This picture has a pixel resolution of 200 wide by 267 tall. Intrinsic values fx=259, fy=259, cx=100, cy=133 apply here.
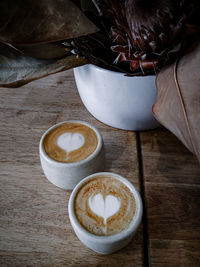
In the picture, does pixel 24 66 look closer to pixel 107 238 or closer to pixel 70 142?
pixel 70 142

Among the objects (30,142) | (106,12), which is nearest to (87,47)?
(106,12)

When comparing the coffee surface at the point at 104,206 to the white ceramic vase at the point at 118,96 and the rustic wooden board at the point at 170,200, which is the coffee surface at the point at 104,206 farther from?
the white ceramic vase at the point at 118,96

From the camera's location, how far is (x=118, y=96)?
0.57 m

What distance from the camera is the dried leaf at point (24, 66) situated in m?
0.51

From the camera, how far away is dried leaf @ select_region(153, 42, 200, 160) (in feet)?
1.17

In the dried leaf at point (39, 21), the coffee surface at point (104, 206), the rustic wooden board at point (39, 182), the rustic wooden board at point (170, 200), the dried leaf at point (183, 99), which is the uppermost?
the dried leaf at point (39, 21)

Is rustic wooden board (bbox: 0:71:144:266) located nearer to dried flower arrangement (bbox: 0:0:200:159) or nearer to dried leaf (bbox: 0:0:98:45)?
dried flower arrangement (bbox: 0:0:200:159)

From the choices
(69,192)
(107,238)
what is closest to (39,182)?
(69,192)

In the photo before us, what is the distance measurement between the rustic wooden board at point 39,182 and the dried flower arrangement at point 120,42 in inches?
7.4

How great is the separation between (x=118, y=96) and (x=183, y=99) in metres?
0.22

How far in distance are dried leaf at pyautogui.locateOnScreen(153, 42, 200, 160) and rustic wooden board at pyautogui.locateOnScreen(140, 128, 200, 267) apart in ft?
0.63

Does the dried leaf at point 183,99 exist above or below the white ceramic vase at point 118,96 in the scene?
above

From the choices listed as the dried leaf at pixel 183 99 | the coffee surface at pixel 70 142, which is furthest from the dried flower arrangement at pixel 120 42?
the coffee surface at pixel 70 142

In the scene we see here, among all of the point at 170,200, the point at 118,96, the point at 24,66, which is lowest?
the point at 170,200
